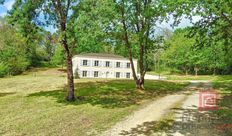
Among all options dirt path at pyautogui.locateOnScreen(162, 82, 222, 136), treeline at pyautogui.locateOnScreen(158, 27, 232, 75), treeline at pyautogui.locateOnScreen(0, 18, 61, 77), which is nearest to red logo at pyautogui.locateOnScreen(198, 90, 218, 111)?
dirt path at pyautogui.locateOnScreen(162, 82, 222, 136)

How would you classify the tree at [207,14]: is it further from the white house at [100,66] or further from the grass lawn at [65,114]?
the white house at [100,66]

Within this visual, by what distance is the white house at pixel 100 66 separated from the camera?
74062mm

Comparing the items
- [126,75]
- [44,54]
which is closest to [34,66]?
[44,54]

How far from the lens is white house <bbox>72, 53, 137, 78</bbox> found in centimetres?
7406

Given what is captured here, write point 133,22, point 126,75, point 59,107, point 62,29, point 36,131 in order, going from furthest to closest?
1. point 126,75
2. point 133,22
3. point 62,29
4. point 59,107
5. point 36,131

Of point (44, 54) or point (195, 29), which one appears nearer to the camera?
point (195, 29)

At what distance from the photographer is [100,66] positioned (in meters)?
76.0

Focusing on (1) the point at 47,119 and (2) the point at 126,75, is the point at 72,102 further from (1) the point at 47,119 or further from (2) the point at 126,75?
(2) the point at 126,75

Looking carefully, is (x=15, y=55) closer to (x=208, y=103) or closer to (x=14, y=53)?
(x=14, y=53)

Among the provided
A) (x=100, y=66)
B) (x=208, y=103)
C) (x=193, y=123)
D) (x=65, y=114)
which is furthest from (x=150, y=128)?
(x=100, y=66)

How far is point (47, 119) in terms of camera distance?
1852cm

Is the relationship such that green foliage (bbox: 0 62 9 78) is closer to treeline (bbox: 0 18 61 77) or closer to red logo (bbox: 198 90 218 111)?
treeline (bbox: 0 18 61 77)

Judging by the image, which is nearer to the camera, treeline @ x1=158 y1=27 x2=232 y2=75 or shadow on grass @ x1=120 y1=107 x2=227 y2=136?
shadow on grass @ x1=120 y1=107 x2=227 y2=136

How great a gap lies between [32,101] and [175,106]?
1236 cm
